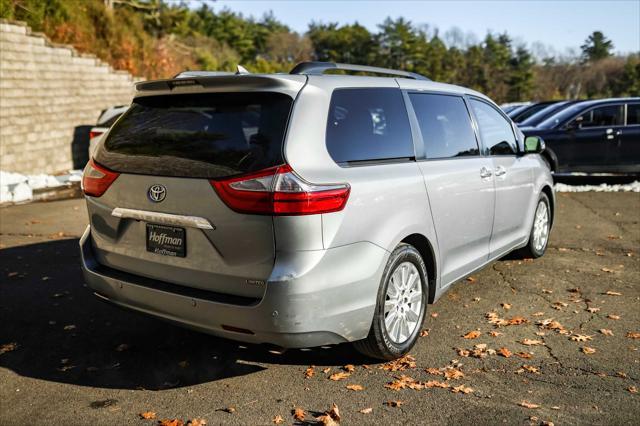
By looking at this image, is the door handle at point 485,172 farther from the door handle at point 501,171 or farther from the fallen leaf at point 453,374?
the fallen leaf at point 453,374

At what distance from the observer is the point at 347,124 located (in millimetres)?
3709

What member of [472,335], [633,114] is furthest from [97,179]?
[633,114]

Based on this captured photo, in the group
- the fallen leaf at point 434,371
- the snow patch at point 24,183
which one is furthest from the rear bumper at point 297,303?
the snow patch at point 24,183

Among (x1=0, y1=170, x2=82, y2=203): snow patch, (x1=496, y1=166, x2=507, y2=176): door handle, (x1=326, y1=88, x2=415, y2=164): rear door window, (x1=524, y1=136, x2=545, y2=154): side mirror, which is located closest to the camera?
(x1=326, y1=88, x2=415, y2=164): rear door window

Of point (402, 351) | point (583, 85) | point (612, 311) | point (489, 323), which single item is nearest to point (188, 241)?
point (402, 351)

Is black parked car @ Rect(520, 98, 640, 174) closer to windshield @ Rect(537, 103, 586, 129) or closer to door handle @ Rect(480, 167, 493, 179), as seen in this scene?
windshield @ Rect(537, 103, 586, 129)

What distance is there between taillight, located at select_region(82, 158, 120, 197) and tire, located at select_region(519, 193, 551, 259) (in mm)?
4490

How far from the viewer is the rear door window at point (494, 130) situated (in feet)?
17.7

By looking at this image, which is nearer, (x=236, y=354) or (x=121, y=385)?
(x=121, y=385)

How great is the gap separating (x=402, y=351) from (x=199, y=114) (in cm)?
207

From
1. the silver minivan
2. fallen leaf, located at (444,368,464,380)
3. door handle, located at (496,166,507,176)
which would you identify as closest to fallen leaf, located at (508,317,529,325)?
the silver minivan

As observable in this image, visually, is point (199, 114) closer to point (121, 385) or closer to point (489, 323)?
point (121, 385)

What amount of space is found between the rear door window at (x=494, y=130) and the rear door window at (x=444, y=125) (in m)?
0.24

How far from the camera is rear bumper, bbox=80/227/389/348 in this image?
3.24m
